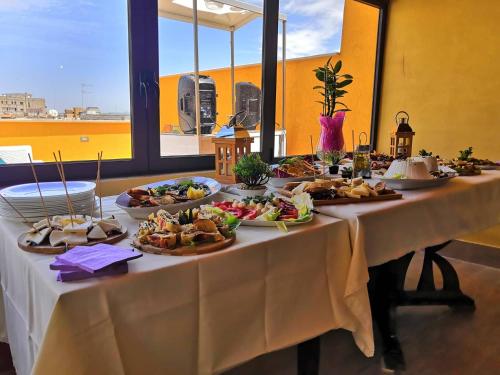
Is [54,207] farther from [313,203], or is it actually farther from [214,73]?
[214,73]

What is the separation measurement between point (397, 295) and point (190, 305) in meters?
1.39

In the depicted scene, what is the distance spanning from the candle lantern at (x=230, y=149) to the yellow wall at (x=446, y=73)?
6.32 feet

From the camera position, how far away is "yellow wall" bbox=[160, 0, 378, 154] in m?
2.87

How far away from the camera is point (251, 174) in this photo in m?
1.43

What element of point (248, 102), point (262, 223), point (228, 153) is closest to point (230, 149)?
point (228, 153)

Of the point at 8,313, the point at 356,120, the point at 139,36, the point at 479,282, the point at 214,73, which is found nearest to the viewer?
the point at 8,313

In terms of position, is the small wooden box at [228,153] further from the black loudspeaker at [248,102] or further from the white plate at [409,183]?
the black loudspeaker at [248,102]

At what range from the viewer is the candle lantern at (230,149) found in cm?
165

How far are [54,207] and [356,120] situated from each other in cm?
292

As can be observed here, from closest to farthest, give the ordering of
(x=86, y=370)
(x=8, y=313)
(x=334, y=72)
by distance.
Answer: (x=86, y=370)
(x=8, y=313)
(x=334, y=72)

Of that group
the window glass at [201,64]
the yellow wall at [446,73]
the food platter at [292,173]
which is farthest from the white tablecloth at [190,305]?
the yellow wall at [446,73]

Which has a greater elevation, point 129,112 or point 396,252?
point 129,112

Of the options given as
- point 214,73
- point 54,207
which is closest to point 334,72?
point 54,207

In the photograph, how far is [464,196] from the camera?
5.37 feet
